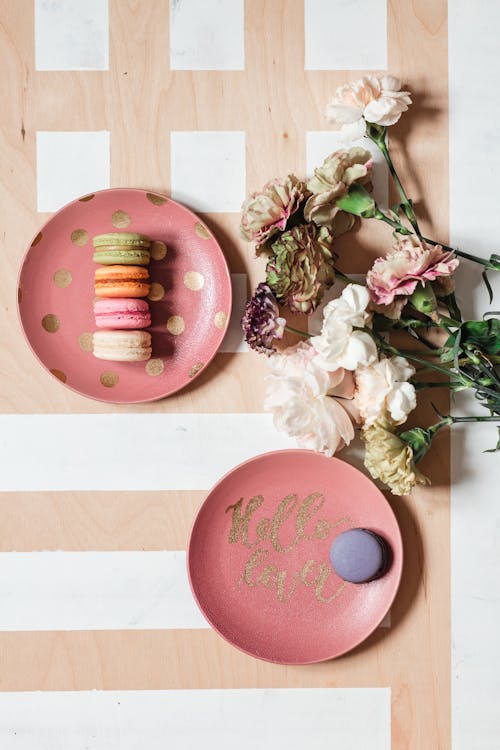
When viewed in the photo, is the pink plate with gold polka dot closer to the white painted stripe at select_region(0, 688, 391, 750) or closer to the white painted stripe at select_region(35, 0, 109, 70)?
the white painted stripe at select_region(35, 0, 109, 70)

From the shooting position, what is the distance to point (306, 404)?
A: 0.90 m

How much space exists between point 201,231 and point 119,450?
1.17 feet

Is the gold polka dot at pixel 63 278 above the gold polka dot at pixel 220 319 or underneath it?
Result: above

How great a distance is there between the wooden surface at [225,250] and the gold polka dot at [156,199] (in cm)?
3

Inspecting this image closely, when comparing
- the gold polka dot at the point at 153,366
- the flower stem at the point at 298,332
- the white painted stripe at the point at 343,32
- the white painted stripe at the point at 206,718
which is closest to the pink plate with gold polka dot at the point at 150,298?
the gold polka dot at the point at 153,366

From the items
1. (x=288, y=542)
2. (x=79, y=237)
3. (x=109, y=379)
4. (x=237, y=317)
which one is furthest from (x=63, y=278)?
(x=288, y=542)

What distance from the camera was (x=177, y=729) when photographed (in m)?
1.04

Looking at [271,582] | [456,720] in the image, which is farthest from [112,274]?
[456,720]

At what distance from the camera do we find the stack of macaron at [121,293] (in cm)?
94

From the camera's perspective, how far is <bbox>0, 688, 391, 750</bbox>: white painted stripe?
3.39 ft

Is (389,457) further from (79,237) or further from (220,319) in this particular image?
(79,237)

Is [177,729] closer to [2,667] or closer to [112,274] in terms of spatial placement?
[2,667]

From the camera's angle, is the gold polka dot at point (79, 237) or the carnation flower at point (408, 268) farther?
the gold polka dot at point (79, 237)

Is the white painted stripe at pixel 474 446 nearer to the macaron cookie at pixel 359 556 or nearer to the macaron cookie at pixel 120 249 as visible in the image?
the macaron cookie at pixel 359 556
